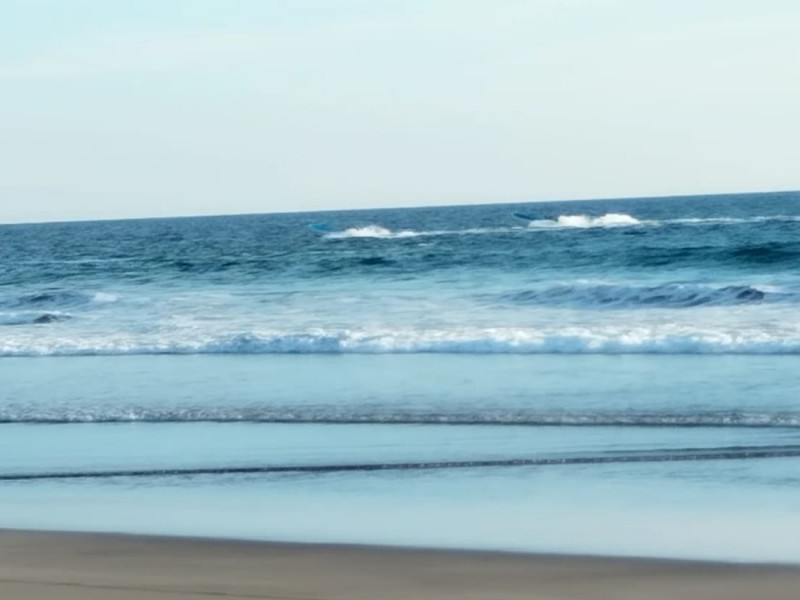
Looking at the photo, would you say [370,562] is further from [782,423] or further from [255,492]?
[782,423]

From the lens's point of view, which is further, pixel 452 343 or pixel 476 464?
pixel 452 343

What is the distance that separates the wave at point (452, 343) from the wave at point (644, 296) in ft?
15.0

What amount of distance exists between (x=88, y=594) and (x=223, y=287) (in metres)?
25.0

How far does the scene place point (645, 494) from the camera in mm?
8242

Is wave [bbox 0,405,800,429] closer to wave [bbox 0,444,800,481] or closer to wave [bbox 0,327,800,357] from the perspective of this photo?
wave [bbox 0,444,800,481]

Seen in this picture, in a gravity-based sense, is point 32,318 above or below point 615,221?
below

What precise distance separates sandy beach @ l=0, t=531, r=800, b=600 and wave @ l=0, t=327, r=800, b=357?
28.1 feet

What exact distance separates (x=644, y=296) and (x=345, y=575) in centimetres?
1651

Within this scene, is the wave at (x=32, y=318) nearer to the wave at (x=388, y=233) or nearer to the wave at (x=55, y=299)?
the wave at (x=55, y=299)

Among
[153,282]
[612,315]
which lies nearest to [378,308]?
[612,315]

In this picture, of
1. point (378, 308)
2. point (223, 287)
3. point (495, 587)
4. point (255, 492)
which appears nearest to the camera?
point (495, 587)

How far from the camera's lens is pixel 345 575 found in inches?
263

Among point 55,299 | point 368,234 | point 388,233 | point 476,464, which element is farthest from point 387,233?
point 476,464

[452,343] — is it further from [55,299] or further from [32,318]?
[55,299]
